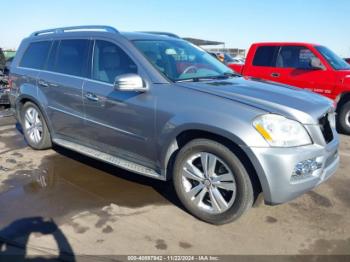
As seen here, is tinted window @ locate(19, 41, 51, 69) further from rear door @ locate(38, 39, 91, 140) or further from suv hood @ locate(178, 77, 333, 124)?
suv hood @ locate(178, 77, 333, 124)

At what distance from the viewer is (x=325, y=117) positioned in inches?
136

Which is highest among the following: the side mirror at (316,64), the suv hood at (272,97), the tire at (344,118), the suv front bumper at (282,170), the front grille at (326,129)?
the suv hood at (272,97)

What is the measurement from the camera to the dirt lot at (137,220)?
10.00ft

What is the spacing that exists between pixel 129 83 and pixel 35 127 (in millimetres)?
2714

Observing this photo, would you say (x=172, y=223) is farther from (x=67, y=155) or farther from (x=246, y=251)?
(x=67, y=155)

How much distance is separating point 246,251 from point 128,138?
5.60 feet

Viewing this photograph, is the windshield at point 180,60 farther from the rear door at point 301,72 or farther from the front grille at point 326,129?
the rear door at point 301,72

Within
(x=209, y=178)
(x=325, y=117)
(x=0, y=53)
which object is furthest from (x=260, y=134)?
(x=0, y=53)

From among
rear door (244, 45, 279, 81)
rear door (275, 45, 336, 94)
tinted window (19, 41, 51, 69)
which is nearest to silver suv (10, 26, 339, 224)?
tinted window (19, 41, 51, 69)

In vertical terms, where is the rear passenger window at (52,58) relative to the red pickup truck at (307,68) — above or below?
above

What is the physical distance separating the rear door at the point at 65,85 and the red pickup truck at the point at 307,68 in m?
4.89

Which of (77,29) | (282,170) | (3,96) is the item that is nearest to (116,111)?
(77,29)

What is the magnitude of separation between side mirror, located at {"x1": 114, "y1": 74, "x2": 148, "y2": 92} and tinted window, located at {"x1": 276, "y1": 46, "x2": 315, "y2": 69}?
5.28 metres

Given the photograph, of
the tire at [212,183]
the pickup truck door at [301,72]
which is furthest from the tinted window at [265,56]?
the tire at [212,183]
